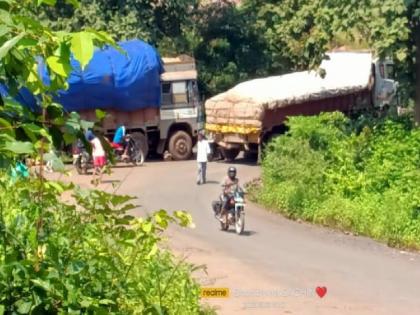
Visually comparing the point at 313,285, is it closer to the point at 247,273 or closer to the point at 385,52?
the point at 247,273

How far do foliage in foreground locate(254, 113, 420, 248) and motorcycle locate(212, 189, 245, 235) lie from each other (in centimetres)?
190

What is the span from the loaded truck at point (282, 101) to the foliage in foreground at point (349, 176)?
518cm

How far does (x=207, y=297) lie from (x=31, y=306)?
6.18 metres

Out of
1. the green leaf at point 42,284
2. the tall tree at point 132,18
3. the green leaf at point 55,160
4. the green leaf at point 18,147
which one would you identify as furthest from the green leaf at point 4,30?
the tall tree at point 132,18

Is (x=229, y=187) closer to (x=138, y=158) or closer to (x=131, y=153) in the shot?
(x=131, y=153)

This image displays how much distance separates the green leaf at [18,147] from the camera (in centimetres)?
385

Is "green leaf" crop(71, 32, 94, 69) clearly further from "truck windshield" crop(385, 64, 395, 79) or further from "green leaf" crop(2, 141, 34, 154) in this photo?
"truck windshield" crop(385, 64, 395, 79)

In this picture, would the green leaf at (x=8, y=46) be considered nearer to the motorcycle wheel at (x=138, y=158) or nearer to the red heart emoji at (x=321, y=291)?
the red heart emoji at (x=321, y=291)

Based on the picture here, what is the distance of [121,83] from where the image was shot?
29203 millimetres

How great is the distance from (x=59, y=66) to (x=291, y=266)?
39.2 ft

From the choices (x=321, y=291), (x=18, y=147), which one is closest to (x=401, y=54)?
(x=321, y=291)

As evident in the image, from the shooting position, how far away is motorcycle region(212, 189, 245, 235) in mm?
17844

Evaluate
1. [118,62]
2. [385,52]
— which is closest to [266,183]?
[385,52]

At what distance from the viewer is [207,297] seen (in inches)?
433
